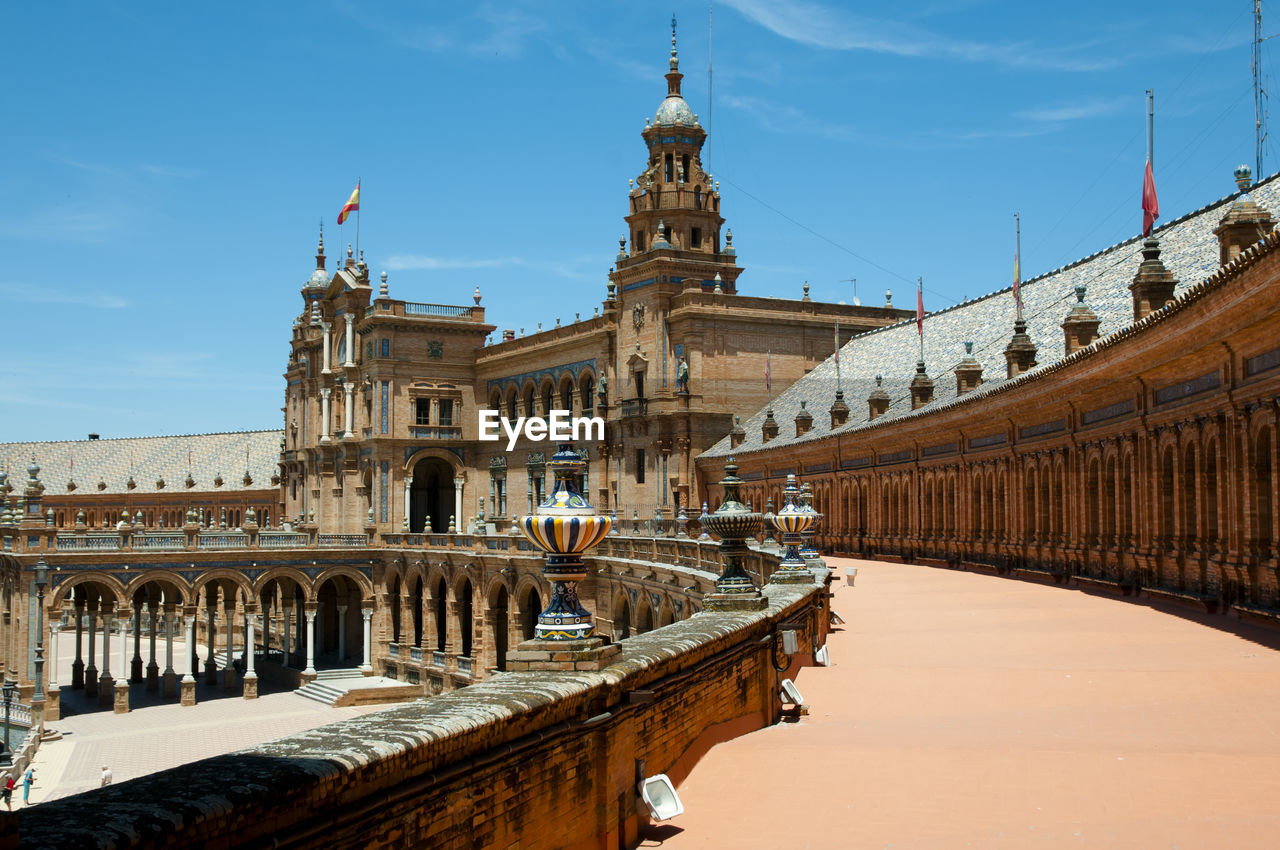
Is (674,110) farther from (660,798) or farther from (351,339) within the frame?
(660,798)

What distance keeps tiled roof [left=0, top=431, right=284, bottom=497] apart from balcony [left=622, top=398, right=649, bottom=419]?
52069 mm

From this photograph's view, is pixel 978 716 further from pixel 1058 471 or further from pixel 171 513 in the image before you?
pixel 171 513

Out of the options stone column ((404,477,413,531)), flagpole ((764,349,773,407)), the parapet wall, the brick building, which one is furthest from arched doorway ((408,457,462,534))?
the parapet wall

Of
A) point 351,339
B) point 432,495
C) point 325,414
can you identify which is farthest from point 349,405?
point 432,495

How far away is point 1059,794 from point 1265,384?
12.3 metres

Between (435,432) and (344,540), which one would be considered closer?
(344,540)

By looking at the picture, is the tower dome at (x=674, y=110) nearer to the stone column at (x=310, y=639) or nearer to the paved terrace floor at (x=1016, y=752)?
the stone column at (x=310, y=639)

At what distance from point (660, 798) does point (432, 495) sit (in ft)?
237

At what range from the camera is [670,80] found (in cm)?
6731

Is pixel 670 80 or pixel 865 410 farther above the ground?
pixel 670 80

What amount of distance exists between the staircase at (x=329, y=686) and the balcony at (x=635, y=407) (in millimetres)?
18098

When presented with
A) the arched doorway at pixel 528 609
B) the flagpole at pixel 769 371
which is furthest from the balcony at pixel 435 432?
the flagpole at pixel 769 371

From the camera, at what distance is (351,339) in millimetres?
78812

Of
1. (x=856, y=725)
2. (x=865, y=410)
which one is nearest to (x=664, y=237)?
(x=865, y=410)
